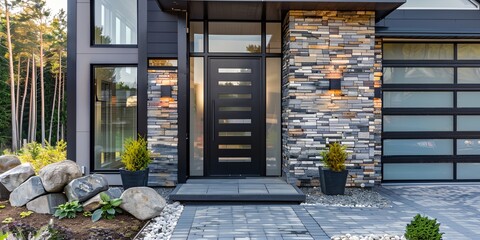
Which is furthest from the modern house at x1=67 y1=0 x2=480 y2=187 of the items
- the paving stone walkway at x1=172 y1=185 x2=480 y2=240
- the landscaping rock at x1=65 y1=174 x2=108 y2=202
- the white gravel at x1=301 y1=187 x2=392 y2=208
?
the landscaping rock at x1=65 y1=174 x2=108 y2=202

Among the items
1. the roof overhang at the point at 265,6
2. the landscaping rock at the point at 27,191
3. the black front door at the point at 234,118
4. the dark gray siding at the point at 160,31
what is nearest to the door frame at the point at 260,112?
the black front door at the point at 234,118

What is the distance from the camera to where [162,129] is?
7145 mm

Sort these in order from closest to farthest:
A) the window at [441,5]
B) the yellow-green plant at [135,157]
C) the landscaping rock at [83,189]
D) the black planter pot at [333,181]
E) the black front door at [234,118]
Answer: the landscaping rock at [83,189] → the black planter pot at [333,181] → the yellow-green plant at [135,157] → the black front door at [234,118] → the window at [441,5]

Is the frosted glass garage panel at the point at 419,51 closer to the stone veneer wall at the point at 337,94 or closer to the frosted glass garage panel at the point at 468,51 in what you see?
the frosted glass garage panel at the point at 468,51

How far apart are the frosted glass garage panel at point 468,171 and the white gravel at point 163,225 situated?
5690mm

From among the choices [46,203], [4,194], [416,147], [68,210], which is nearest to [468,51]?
[416,147]

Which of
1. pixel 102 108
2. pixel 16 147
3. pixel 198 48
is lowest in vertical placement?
pixel 16 147

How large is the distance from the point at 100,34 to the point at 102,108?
4.66 ft

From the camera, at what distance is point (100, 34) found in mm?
7449

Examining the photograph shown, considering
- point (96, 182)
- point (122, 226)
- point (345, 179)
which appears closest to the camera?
point (122, 226)

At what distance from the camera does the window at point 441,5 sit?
24.8 ft

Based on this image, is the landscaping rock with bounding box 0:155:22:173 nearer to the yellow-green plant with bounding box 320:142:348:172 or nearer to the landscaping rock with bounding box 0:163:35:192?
the landscaping rock with bounding box 0:163:35:192

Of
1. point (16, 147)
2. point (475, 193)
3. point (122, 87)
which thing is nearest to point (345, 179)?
point (475, 193)

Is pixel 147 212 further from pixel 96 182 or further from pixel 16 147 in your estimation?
pixel 16 147
